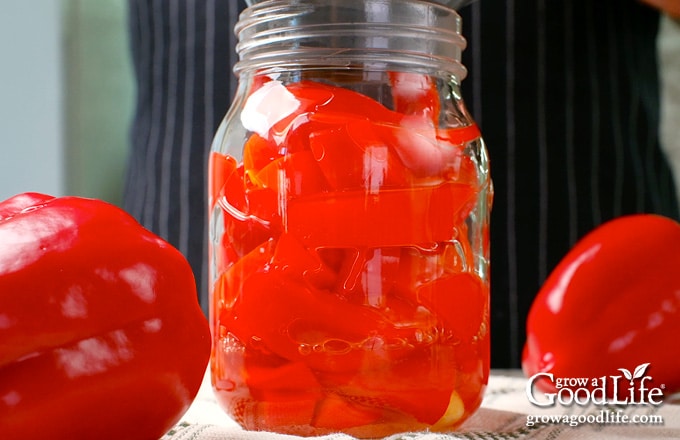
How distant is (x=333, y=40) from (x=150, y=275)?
0.21m

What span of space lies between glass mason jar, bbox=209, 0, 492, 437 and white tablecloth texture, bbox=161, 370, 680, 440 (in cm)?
3

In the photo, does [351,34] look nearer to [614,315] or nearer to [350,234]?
[350,234]

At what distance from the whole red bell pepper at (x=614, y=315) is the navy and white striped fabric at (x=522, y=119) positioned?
0.27 m

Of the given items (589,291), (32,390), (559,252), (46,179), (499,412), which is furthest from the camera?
(46,179)

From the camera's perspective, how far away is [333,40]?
0.64 metres

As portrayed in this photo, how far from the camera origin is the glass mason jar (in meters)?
0.61

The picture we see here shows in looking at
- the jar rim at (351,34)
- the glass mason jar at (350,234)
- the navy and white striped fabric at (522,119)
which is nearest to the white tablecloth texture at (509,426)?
the glass mason jar at (350,234)

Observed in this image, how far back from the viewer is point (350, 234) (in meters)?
0.61

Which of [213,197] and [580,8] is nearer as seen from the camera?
[213,197]

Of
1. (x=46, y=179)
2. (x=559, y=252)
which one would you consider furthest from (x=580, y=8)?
(x=46, y=179)

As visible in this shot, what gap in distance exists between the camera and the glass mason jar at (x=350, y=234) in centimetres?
61

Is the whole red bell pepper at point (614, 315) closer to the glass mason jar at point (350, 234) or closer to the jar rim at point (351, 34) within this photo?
the glass mason jar at point (350, 234)

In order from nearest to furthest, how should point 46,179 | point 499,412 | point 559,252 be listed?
point 499,412
point 559,252
point 46,179

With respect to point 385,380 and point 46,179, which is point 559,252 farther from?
point 46,179
